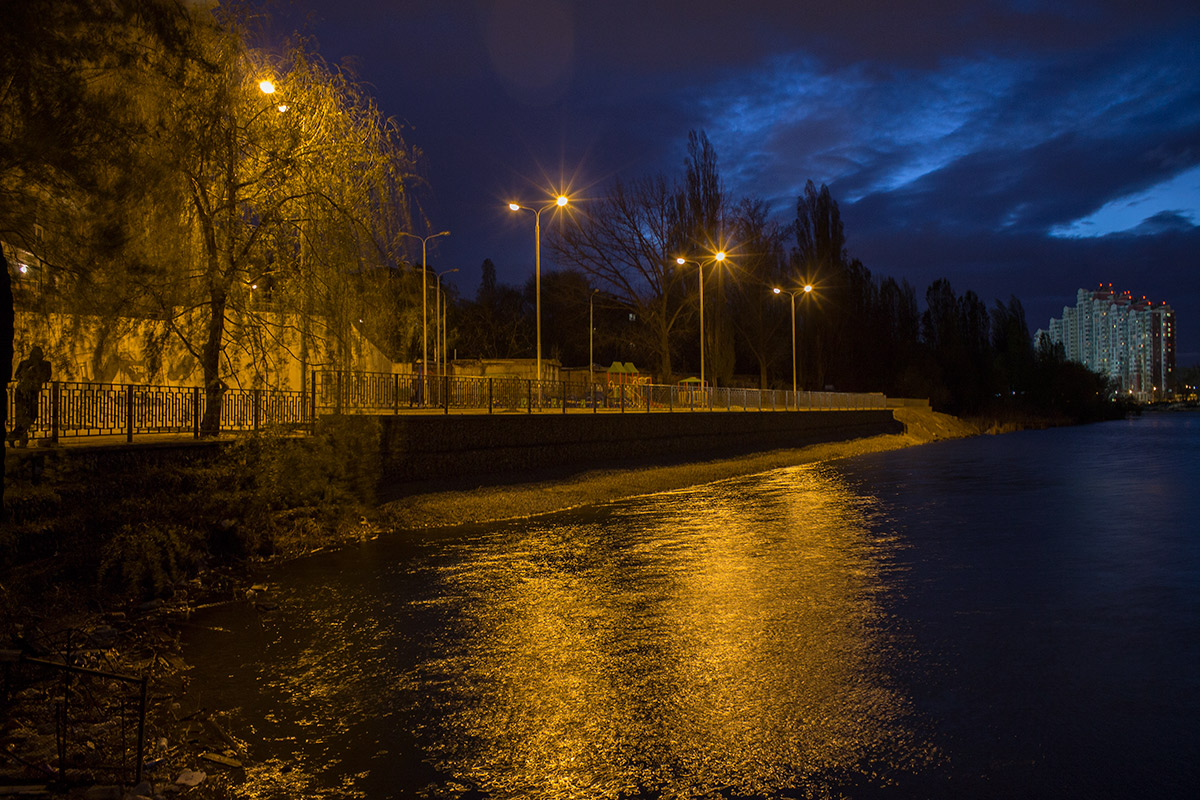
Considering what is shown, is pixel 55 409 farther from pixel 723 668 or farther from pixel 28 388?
pixel 723 668

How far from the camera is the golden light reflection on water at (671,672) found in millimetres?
5348

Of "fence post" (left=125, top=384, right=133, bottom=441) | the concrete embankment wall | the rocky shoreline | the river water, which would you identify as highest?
"fence post" (left=125, top=384, right=133, bottom=441)

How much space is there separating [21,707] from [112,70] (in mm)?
6267

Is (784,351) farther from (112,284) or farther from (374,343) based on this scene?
(112,284)

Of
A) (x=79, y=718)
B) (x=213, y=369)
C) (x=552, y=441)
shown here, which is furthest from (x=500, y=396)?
(x=79, y=718)

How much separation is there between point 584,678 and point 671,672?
75 cm

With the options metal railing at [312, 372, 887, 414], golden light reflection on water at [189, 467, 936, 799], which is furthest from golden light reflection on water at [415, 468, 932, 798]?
metal railing at [312, 372, 887, 414]

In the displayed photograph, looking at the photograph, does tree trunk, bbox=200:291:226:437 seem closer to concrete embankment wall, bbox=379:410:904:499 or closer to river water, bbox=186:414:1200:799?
river water, bbox=186:414:1200:799

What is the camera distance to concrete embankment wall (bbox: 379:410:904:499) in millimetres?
19984

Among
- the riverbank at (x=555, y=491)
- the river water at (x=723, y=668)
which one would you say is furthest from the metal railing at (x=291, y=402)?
the river water at (x=723, y=668)

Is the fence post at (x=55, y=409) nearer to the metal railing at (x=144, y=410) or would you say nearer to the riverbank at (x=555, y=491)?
the metal railing at (x=144, y=410)

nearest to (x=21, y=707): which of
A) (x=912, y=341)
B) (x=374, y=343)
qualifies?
(x=374, y=343)

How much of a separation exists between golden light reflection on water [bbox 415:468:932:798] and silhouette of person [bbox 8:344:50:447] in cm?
567

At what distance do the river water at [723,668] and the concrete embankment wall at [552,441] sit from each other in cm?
521
